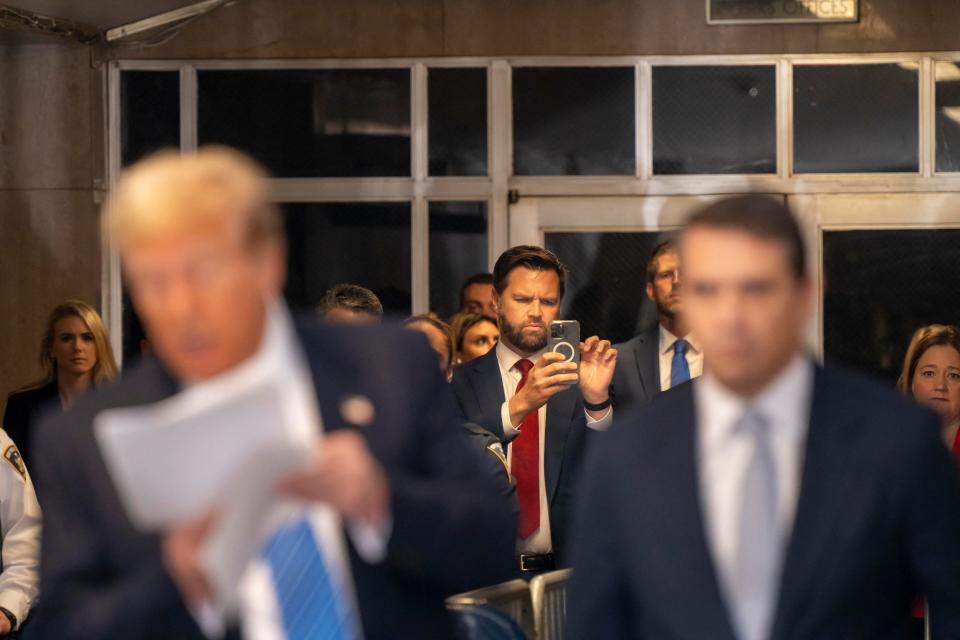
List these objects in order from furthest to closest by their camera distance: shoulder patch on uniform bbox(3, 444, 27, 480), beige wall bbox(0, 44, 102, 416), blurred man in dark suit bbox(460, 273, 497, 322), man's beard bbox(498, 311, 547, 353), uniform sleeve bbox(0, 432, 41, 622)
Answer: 1. beige wall bbox(0, 44, 102, 416)
2. blurred man in dark suit bbox(460, 273, 497, 322)
3. man's beard bbox(498, 311, 547, 353)
4. shoulder patch on uniform bbox(3, 444, 27, 480)
5. uniform sleeve bbox(0, 432, 41, 622)

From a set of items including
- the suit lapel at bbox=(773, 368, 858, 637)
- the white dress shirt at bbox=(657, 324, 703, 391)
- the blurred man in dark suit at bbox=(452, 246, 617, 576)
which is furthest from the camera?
the white dress shirt at bbox=(657, 324, 703, 391)

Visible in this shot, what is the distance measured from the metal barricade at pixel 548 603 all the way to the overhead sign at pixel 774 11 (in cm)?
432

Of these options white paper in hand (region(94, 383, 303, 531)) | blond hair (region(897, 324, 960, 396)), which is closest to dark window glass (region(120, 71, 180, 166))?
blond hair (region(897, 324, 960, 396))

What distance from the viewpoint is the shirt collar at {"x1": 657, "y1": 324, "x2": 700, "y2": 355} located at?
4.91 metres

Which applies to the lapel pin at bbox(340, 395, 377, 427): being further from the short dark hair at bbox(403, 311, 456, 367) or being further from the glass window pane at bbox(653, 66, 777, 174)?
the glass window pane at bbox(653, 66, 777, 174)

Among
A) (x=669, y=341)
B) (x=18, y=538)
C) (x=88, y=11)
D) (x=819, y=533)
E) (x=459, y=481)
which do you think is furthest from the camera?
(x=88, y=11)

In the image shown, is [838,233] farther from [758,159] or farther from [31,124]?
[31,124]

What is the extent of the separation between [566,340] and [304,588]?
2.75 metres

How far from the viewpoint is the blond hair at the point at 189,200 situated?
1.51 meters

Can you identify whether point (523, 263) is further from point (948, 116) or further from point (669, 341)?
point (948, 116)

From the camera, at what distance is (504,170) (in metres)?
7.41

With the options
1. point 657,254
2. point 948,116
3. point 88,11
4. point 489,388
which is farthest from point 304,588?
point 948,116

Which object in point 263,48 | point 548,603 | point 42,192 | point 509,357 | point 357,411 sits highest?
point 263,48

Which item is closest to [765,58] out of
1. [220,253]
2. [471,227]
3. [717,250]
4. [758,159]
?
[758,159]
